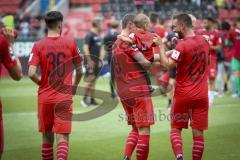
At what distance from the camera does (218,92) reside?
19109mm

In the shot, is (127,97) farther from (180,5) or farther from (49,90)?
(180,5)

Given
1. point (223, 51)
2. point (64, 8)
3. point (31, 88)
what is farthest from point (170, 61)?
point (64, 8)

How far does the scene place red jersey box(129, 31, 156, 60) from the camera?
8547mm

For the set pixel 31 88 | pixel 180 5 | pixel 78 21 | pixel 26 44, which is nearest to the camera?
pixel 31 88

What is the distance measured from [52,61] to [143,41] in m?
1.52

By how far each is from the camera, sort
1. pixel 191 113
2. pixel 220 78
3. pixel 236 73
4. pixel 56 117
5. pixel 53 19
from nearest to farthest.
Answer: pixel 53 19
pixel 56 117
pixel 191 113
pixel 236 73
pixel 220 78

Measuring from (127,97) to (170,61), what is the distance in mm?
951

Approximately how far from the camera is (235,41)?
61.3 feet

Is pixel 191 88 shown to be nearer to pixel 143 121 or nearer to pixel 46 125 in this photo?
pixel 143 121

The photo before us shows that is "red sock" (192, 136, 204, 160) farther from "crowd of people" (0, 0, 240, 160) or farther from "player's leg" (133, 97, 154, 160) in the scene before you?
"player's leg" (133, 97, 154, 160)

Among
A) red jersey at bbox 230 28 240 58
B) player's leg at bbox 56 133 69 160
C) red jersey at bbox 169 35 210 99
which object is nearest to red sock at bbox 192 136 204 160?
red jersey at bbox 169 35 210 99

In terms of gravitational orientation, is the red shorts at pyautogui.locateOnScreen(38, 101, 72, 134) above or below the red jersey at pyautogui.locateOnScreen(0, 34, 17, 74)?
below

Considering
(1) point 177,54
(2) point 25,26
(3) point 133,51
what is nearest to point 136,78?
(3) point 133,51

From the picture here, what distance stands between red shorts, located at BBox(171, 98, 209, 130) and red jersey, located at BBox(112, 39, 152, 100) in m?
0.55
